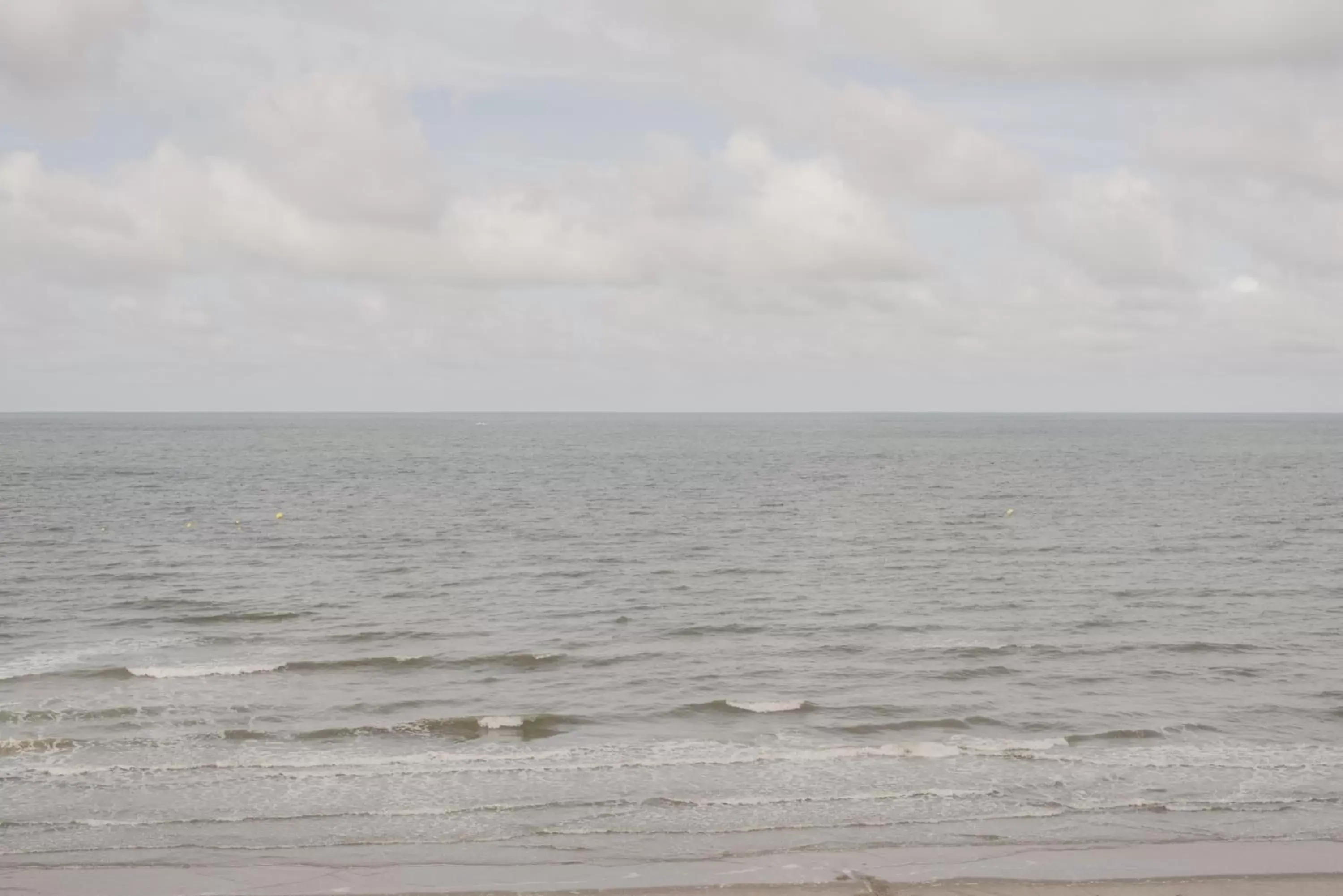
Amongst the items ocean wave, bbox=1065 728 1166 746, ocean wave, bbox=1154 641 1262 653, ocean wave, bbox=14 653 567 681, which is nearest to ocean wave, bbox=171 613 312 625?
ocean wave, bbox=14 653 567 681

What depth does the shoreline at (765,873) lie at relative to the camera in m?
14.8

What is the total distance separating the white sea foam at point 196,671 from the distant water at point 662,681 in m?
0.16

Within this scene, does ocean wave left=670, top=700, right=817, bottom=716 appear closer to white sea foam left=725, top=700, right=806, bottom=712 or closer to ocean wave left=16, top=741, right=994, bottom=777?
white sea foam left=725, top=700, right=806, bottom=712

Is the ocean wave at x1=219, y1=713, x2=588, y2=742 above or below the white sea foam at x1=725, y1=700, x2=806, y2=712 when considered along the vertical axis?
below

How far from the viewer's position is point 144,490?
82312 mm

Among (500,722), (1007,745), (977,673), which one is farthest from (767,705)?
(977,673)

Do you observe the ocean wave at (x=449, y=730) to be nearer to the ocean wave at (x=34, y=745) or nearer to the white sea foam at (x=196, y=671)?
the ocean wave at (x=34, y=745)

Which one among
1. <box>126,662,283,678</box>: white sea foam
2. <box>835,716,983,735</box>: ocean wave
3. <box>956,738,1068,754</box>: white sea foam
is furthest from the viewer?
<box>126,662,283,678</box>: white sea foam

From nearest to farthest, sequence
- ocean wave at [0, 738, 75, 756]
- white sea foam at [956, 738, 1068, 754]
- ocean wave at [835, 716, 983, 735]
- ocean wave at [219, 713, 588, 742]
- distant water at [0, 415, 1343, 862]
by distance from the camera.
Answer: distant water at [0, 415, 1343, 862]
ocean wave at [0, 738, 75, 756]
white sea foam at [956, 738, 1068, 754]
ocean wave at [219, 713, 588, 742]
ocean wave at [835, 716, 983, 735]

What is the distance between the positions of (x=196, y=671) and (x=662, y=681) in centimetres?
1200

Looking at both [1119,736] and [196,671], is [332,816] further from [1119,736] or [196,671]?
[1119,736]

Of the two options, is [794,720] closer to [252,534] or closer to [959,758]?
[959,758]

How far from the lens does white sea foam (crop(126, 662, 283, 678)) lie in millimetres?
28266

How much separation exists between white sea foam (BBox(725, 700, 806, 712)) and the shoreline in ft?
27.9
